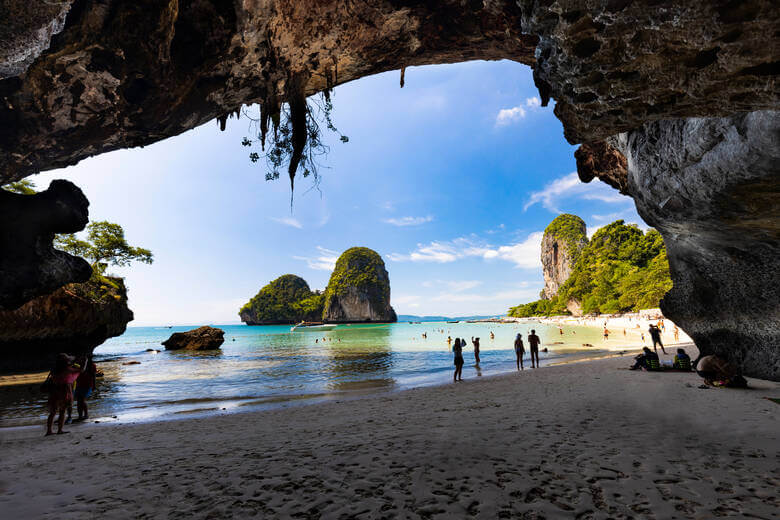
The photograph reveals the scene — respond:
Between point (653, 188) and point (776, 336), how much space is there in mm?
5694

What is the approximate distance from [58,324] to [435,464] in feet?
91.3

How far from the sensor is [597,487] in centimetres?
334

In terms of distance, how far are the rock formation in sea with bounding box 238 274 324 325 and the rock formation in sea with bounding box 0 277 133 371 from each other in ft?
339

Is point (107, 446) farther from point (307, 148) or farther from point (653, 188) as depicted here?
point (653, 188)

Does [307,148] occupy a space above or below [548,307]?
above

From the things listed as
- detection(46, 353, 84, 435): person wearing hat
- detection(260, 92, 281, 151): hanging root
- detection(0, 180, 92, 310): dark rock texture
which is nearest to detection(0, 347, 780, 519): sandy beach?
detection(46, 353, 84, 435): person wearing hat

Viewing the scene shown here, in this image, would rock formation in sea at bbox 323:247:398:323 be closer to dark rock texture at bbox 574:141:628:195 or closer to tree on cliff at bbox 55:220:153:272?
tree on cliff at bbox 55:220:153:272

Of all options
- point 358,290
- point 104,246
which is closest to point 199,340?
point 104,246

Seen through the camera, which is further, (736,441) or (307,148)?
(307,148)

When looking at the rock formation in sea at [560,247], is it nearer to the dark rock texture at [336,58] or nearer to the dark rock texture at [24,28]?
the dark rock texture at [336,58]

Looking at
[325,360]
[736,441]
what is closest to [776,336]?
[736,441]

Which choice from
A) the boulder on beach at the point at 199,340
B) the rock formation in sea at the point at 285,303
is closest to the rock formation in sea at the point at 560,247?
the rock formation in sea at the point at 285,303

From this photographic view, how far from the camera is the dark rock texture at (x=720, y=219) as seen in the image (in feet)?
15.2

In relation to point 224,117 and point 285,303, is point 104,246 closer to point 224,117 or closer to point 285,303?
point 224,117
